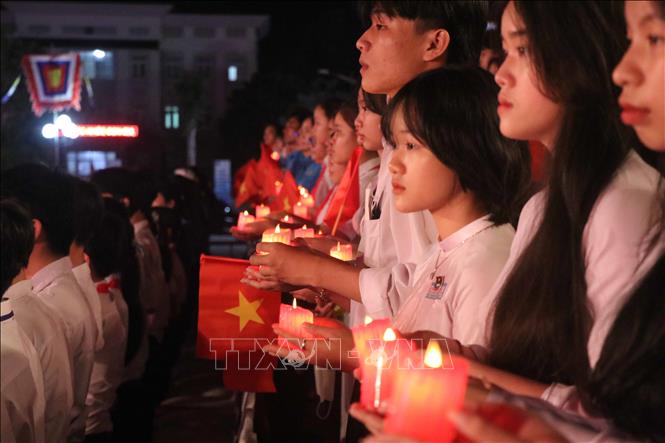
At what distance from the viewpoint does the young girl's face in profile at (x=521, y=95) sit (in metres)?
2.14

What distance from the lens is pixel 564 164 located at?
2104 millimetres

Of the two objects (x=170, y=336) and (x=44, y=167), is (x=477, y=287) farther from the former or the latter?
(x=170, y=336)

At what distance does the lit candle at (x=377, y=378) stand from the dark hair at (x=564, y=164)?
1.20 feet

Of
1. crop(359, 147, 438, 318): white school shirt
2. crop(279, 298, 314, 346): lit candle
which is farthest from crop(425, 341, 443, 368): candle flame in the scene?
crop(359, 147, 438, 318): white school shirt

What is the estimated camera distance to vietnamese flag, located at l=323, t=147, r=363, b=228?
4.83m

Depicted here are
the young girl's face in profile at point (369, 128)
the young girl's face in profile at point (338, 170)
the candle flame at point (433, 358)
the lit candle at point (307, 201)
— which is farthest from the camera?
the lit candle at point (307, 201)

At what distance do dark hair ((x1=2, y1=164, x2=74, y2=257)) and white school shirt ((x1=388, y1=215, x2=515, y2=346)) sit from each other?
170cm

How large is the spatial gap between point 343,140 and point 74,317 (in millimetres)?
2291

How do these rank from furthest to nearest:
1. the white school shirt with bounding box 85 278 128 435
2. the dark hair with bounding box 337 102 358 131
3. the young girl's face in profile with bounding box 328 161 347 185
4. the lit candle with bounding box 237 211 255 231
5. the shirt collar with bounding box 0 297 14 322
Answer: the young girl's face in profile with bounding box 328 161 347 185 → the dark hair with bounding box 337 102 358 131 → the white school shirt with bounding box 85 278 128 435 → the lit candle with bounding box 237 211 255 231 → the shirt collar with bounding box 0 297 14 322

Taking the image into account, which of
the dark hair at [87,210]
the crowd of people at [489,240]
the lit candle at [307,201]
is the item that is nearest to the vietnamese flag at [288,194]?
the lit candle at [307,201]

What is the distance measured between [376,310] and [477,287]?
50 centimetres

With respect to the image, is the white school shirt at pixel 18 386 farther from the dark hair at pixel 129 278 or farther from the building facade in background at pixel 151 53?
the building facade in background at pixel 151 53

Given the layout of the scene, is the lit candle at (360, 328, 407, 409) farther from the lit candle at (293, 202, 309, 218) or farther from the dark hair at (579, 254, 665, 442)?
the lit candle at (293, 202, 309, 218)

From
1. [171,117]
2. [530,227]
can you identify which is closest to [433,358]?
[530,227]
